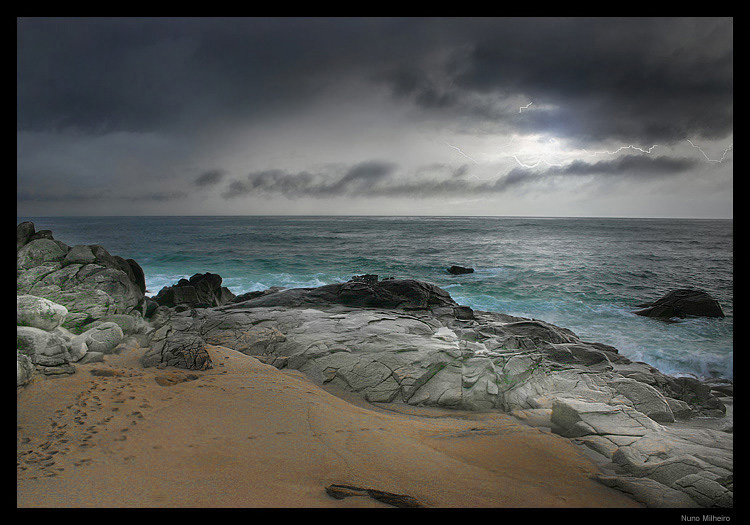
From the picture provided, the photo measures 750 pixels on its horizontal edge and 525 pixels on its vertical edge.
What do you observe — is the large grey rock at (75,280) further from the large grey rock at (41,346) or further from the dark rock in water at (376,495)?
the dark rock in water at (376,495)

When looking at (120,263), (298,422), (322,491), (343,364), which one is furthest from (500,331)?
(120,263)

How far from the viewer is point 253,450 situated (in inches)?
139

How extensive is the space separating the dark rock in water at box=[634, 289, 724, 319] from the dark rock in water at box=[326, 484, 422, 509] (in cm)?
1810

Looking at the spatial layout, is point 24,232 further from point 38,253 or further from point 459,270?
point 459,270

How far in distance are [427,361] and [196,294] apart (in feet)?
38.1

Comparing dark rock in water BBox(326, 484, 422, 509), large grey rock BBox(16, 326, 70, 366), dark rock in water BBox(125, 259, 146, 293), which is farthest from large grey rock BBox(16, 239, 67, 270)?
dark rock in water BBox(326, 484, 422, 509)

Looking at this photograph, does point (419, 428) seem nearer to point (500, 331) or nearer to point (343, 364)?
point (343, 364)

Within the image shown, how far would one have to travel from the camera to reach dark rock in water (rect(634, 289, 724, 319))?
48.4ft

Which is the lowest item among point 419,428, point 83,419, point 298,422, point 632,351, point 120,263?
point 632,351

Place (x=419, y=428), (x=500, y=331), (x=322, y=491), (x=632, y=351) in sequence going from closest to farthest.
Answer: (x=322, y=491)
(x=419, y=428)
(x=500, y=331)
(x=632, y=351)

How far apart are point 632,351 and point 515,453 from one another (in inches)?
414

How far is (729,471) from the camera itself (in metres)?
3.49

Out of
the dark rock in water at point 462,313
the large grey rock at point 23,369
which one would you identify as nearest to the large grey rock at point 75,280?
the large grey rock at point 23,369

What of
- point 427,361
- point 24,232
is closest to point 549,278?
point 427,361
